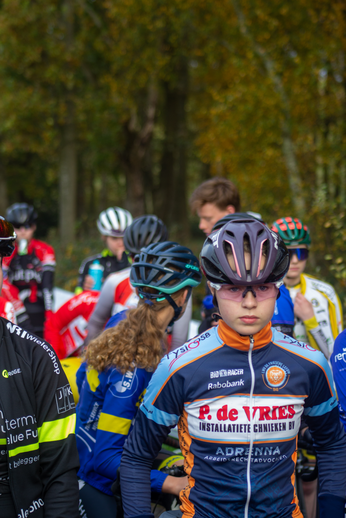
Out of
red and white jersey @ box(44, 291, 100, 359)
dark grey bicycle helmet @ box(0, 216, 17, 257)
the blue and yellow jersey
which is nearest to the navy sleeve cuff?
the blue and yellow jersey

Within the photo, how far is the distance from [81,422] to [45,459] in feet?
2.56

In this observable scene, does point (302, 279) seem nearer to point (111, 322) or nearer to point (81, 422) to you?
point (111, 322)

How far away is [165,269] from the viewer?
2785mm

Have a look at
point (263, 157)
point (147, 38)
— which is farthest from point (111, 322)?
point (147, 38)

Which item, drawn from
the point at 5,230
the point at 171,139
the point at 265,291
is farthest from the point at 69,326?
the point at 171,139

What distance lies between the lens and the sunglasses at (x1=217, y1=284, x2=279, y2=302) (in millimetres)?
2010

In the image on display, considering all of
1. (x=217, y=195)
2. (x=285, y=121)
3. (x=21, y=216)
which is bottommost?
(x=217, y=195)

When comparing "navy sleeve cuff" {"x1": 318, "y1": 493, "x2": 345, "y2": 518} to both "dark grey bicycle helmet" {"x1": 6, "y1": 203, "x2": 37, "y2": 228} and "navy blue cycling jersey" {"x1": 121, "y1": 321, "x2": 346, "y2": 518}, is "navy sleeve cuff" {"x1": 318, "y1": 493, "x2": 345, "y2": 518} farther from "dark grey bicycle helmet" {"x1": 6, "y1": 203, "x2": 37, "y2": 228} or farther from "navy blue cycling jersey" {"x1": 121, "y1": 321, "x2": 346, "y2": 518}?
"dark grey bicycle helmet" {"x1": 6, "y1": 203, "x2": 37, "y2": 228}

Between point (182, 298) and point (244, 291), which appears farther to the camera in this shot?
point (182, 298)

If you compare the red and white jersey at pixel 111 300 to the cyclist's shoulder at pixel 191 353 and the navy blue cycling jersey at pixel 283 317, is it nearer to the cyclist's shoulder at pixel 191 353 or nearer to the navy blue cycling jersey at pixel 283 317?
the navy blue cycling jersey at pixel 283 317

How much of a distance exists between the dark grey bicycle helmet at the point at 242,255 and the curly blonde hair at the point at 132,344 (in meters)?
0.64

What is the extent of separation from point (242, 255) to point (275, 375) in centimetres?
54

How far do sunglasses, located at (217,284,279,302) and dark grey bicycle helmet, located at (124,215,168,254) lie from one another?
2.21 m

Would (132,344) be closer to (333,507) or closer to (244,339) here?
(244,339)
